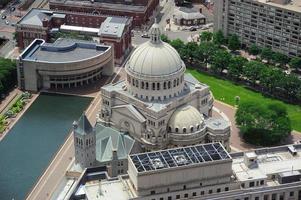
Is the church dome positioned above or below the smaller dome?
above

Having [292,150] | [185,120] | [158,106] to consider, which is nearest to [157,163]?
[185,120]

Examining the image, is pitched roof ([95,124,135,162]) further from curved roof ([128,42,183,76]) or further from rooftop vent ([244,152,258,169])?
rooftop vent ([244,152,258,169])

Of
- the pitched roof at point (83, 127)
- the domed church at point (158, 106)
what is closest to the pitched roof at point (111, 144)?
the domed church at point (158, 106)

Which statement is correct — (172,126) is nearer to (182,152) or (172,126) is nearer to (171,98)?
(171,98)

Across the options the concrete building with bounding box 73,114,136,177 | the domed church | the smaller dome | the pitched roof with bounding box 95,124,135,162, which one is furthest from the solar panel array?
the domed church

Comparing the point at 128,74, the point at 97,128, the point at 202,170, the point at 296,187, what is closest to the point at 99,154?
the point at 97,128

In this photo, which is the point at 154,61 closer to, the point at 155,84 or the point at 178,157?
the point at 155,84

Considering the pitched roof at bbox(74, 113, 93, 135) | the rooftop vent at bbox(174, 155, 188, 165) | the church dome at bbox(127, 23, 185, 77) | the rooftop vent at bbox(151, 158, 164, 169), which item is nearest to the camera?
the rooftop vent at bbox(151, 158, 164, 169)
